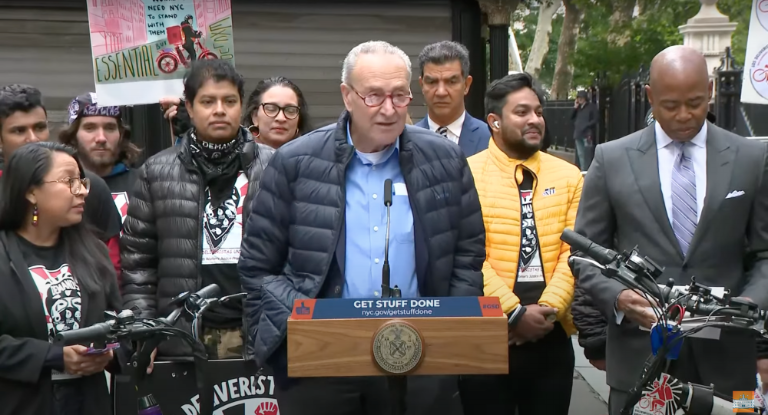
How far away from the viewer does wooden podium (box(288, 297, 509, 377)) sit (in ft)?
11.1

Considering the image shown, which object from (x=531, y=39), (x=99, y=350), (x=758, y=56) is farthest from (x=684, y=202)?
(x=531, y=39)

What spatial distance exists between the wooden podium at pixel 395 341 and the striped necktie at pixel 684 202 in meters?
1.35

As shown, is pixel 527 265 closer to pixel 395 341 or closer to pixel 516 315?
pixel 516 315

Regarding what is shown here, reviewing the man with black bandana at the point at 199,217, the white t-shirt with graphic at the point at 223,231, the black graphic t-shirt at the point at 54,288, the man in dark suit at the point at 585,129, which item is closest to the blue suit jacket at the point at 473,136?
the man with black bandana at the point at 199,217

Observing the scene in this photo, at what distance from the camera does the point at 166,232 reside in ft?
17.1

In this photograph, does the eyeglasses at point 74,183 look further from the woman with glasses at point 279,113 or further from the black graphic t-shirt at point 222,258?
the woman with glasses at point 279,113

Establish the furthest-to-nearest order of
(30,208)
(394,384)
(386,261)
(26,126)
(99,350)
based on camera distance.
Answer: (26,126) < (30,208) < (99,350) < (386,261) < (394,384)

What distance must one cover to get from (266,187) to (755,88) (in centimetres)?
389

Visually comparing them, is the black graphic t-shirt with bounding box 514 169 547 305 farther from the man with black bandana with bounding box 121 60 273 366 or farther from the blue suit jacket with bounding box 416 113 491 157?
the man with black bandana with bounding box 121 60 273 366

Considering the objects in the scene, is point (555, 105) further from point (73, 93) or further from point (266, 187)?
point (266, 187)

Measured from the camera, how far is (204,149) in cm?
531

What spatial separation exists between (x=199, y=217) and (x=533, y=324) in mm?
1707

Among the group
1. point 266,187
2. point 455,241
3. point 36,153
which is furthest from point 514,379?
point 36,153

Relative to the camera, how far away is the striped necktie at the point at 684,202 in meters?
4.44
